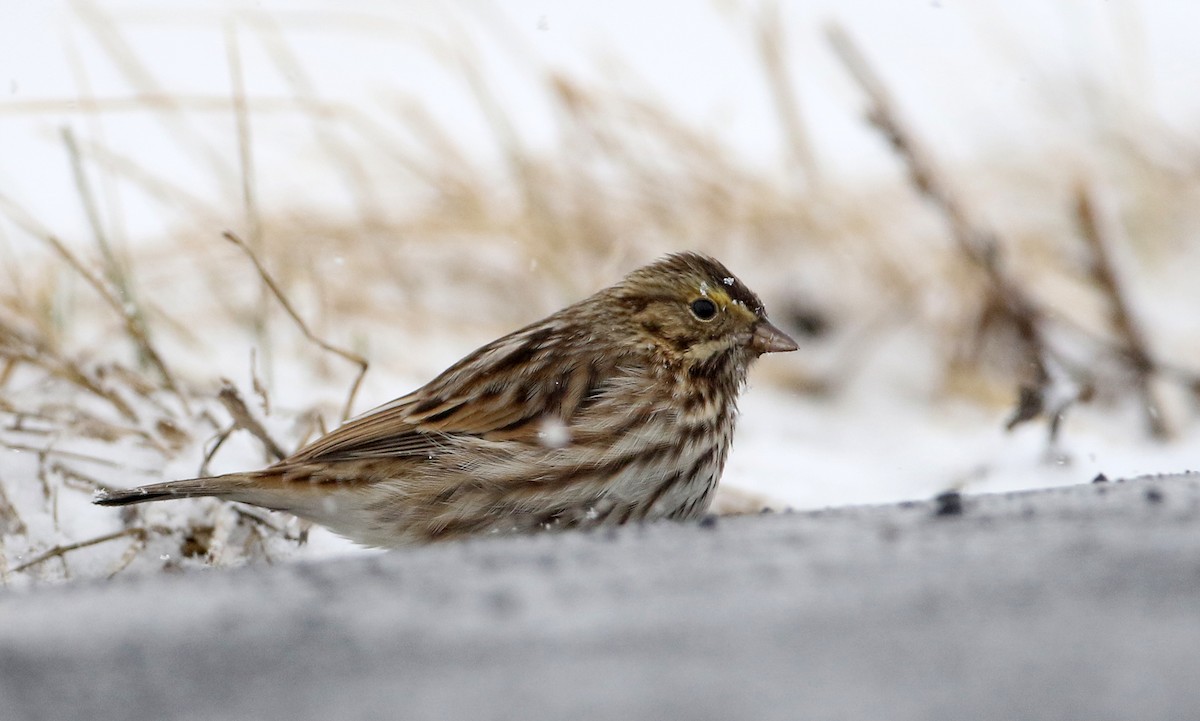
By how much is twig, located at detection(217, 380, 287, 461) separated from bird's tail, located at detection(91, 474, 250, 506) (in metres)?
0.42

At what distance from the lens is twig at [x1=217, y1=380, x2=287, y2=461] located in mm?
3193

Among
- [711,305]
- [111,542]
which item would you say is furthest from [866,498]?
[111,542]

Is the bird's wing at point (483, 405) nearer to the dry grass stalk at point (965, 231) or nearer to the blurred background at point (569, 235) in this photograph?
the blurred background at point (569, 235)

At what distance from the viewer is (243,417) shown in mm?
3246

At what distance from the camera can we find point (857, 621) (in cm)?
145

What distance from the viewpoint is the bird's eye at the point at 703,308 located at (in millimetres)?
3295

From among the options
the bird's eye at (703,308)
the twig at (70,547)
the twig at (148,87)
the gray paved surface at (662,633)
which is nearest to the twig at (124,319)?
the twig at (70,547)

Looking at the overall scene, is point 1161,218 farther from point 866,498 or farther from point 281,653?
point 281,653

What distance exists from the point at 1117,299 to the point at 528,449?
2.98m

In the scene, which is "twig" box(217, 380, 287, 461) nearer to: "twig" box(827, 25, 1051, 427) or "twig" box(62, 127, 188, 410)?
"twig" box(62, 127, 188, 410)

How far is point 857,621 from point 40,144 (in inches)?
254

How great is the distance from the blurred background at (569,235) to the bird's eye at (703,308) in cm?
63

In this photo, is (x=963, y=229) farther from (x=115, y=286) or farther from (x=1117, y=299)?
(x=115, y=286)

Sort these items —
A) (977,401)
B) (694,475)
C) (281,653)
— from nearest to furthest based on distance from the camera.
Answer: (281,653) < (694,475) < (977,401)
